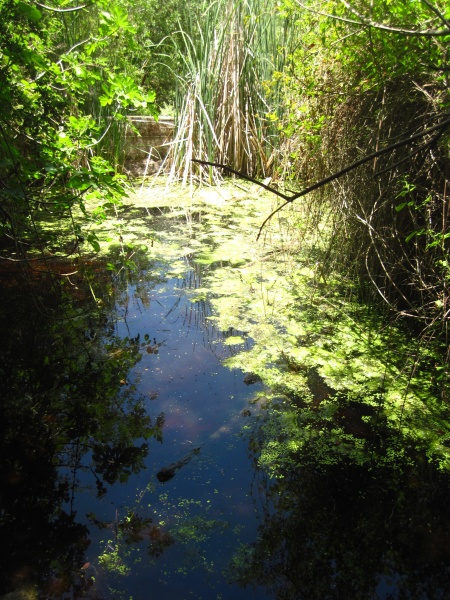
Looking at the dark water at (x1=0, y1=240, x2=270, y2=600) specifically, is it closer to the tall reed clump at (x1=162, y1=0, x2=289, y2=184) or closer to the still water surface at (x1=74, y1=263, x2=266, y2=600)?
the still water surface at (x1=74, y1=263, x2=266, y2=600)

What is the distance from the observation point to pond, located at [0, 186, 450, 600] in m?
1.25

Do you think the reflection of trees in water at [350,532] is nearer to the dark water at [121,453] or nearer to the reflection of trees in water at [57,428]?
the dark water at [121,453]

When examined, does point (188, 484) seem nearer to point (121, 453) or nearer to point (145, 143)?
point (121, 453)

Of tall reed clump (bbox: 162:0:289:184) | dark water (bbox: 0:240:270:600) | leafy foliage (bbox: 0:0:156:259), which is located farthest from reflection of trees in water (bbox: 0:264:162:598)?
tall reed clump (bbox: 162:0:289:184)

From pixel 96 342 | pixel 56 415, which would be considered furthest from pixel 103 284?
pixel 56 415

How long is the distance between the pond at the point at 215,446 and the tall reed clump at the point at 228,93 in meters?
2.28

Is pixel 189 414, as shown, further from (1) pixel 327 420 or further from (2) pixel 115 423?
(1) pixel 327 420

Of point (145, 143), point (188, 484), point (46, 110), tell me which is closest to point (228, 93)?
point (145, 143)

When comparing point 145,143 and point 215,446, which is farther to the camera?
point 145,143

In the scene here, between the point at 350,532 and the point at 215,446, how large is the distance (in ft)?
1.61

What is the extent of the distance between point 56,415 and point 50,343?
511mm

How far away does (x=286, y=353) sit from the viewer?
85.8 inches

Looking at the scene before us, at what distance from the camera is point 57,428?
1.72 meters

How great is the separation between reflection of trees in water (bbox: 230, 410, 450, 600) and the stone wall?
410 centimetres
